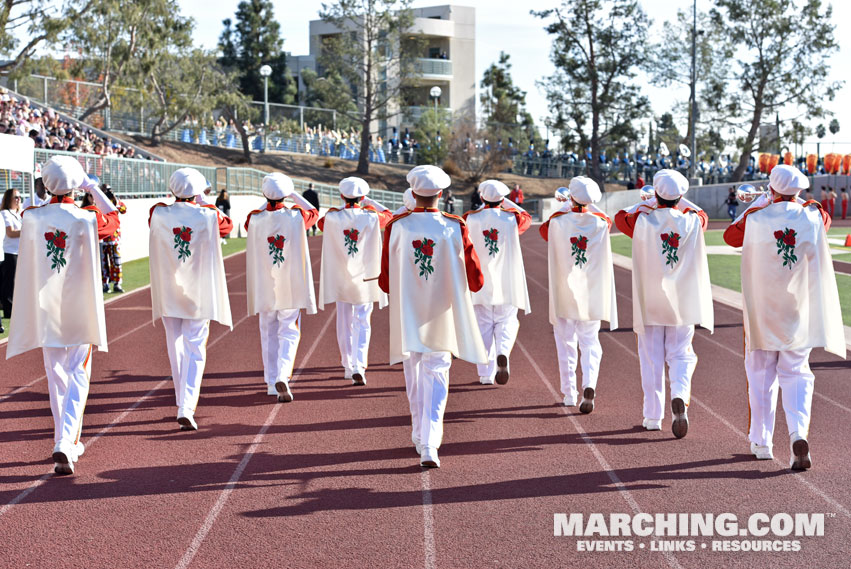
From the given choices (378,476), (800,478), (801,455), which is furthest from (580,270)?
(378,476)

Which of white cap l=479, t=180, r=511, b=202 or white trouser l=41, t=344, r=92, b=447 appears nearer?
white trouser l=41, t=344, r=92, b=447

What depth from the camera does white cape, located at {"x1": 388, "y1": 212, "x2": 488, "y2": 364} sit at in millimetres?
6961

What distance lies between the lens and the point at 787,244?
6.89 m

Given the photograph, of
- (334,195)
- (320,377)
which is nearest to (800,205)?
(320,377)

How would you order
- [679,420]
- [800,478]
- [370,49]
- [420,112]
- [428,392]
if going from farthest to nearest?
1. [420,112]
2. [370,49]
3. [679,420]
4. [428,392]
5. [800,478]

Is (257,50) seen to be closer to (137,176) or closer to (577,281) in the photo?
(137,176)

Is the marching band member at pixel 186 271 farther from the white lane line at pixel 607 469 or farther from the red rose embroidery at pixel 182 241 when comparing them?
the white lane line at pixel 607 469

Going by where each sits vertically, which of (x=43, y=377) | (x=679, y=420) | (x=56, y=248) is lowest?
(x=43, y=377)

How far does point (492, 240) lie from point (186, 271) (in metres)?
3.15

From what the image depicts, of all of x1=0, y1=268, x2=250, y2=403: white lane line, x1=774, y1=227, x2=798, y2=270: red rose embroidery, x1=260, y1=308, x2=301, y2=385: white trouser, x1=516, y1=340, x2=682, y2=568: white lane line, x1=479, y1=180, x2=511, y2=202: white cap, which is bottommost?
x1=0, y1=268, x2=250, y2=403: white lane line

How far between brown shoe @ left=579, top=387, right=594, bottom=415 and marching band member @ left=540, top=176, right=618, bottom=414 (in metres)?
0.36

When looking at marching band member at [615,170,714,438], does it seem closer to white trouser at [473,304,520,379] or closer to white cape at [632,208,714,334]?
white cape at [632,208,714,334]

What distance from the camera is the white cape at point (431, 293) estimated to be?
696 centimetres

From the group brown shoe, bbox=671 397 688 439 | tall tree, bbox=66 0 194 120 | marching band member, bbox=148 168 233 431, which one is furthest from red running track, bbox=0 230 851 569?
tall tree, bbox=66 0 194 120
